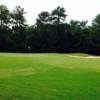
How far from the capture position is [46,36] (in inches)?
2411

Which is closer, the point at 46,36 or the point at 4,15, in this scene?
the point at 46,36

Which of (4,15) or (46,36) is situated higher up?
(4,15)

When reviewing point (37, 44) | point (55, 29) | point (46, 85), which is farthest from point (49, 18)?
point (46, 85)

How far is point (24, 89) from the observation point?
9961 mm

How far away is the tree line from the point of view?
2370 inches

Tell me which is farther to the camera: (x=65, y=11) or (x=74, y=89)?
(x=65, y=11)

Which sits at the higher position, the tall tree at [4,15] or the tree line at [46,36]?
the tall tree at [4,15]

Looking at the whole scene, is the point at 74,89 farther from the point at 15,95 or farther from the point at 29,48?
the point at 29,48

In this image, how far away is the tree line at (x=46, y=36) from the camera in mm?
60188

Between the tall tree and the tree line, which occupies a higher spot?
the tall tree

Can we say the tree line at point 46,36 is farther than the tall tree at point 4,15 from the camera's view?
No

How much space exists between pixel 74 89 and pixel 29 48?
5090cm

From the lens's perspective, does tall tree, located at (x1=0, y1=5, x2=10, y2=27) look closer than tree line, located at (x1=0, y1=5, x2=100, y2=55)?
No

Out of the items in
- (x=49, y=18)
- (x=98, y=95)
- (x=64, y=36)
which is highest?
(x=49, y=18)
